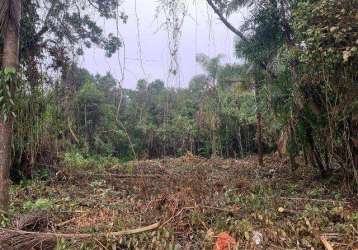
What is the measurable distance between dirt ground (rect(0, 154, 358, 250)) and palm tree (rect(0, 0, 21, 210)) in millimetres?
472

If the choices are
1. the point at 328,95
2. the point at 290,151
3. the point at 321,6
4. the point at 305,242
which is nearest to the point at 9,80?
the point at 305,242

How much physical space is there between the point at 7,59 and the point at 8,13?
56 cm

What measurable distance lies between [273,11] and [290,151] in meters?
3.13

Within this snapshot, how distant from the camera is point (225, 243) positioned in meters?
3.59

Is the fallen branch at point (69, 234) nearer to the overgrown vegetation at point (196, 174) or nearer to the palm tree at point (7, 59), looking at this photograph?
the overgrown vegetation at point (196, 174)

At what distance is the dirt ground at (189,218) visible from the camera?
145 inches

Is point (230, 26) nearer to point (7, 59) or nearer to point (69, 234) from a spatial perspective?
point (7, 59)

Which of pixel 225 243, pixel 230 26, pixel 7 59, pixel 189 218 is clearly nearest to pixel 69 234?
pixel 189 218

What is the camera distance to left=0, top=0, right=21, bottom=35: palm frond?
171 inches

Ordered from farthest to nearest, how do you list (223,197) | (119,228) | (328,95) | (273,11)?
(273,11) → (328,95) → (223,197) → (119,228)

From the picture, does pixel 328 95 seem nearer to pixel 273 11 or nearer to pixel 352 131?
pixel 352 131

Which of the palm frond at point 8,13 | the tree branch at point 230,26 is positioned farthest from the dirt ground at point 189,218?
the tree branch at point 230,26

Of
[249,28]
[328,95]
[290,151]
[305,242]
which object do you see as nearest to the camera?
[305,242]

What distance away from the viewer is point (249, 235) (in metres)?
3.75
